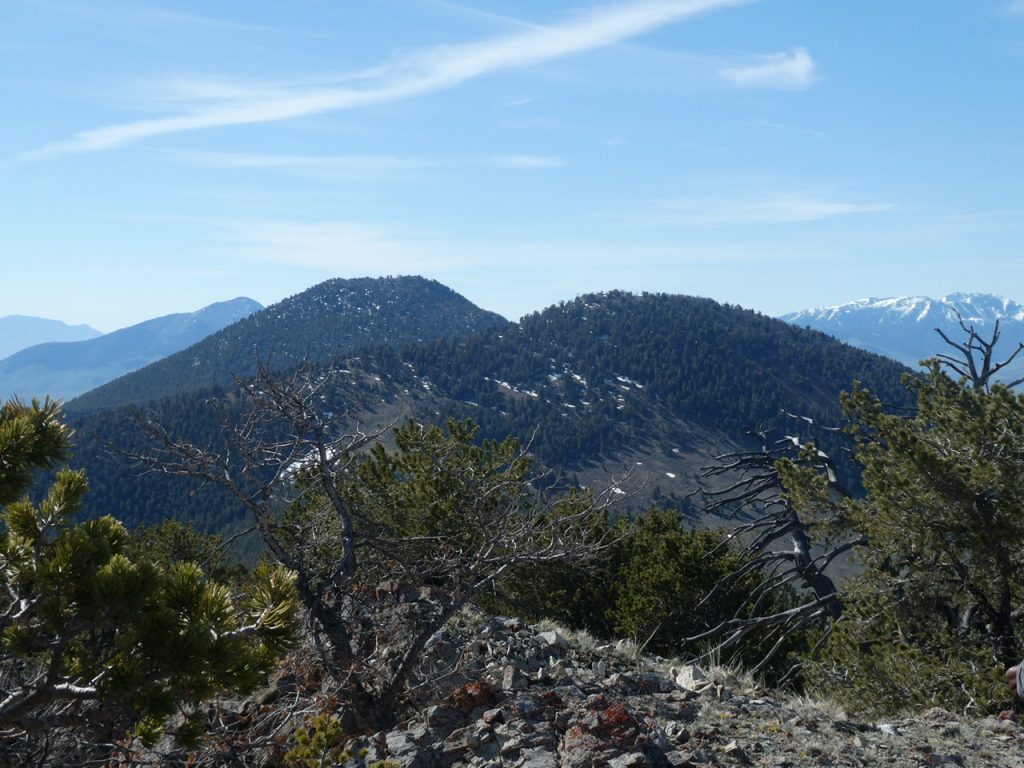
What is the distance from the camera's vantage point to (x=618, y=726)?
5301 mm

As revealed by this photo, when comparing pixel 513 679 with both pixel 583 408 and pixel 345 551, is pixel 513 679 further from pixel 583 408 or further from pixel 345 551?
pixel 583 408

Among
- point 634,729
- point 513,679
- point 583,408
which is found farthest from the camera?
point 583,408

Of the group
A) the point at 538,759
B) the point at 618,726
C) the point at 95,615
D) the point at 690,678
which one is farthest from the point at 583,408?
the point at 95,615

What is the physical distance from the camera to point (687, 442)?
586 feet

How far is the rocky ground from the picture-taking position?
521 centimetres

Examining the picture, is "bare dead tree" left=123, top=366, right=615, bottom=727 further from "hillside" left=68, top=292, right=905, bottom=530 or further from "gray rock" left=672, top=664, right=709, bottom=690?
"hillside" left=68, top=292, right=905, bottom=530

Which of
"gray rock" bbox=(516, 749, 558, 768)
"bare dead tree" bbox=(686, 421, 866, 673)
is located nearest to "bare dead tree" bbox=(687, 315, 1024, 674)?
"bare dead tree" bbox=(686, 421, 866, 673)

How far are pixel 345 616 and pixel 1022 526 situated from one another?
25.2ft

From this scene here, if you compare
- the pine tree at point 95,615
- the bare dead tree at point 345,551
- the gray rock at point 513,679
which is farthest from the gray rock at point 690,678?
the pine tree at point 95,615

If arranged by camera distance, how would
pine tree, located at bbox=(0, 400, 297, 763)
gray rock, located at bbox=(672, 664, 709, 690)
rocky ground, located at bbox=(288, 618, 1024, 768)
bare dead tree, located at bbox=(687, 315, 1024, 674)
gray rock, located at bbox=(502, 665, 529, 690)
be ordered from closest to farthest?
pine tree, located at bbox=(0, 400, 297, 763)
rocky ground, located at bbox=(288, 618, 1024, 768)
gray rock, located at bbox=(502, 665, 529, 690)
gray rock, located at bbox=(672, 664, 709, 690)
bare dead tree, located at bbox=(687, 315, 1024, 674)

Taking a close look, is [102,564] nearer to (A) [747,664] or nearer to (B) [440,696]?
(B) [440,696]

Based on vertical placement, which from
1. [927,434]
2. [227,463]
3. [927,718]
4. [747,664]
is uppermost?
[227,463]

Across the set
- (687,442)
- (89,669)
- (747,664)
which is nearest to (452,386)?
(687,442)

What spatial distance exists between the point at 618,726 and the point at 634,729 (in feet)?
0.38
